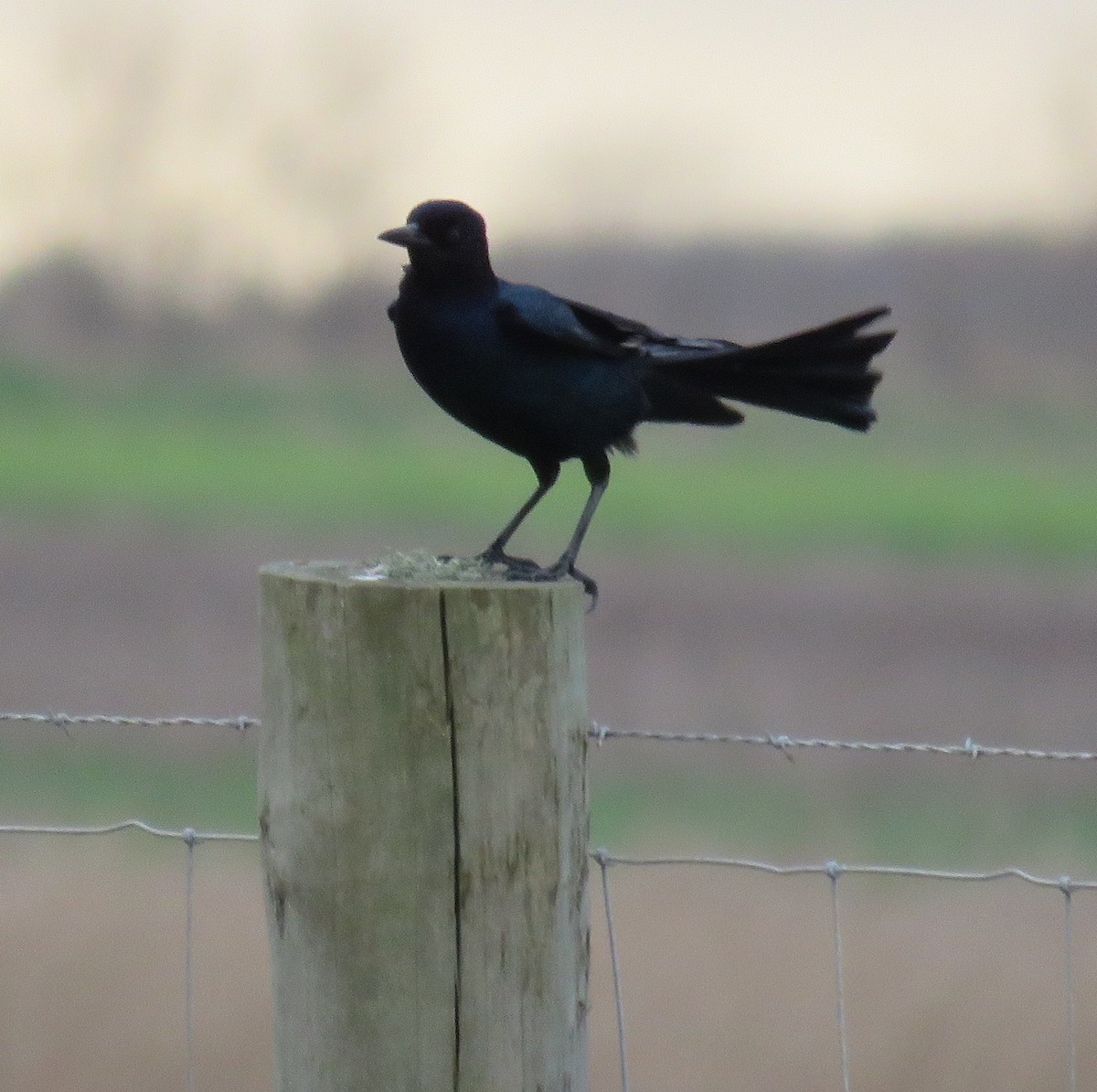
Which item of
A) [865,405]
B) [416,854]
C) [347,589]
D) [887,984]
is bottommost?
[887,984]

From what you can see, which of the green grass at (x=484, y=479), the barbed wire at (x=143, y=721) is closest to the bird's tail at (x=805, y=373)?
the barbed wire at (x=143, y=721)

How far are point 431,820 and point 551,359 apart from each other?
1106 millimetres

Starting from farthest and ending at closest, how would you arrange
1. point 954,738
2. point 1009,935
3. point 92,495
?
point 92,495 < point 954,738 < point 1009,935

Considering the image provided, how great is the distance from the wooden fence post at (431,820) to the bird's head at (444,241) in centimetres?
103

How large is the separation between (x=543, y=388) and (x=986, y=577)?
16.6 metres

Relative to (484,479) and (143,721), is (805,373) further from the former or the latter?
(484,479)

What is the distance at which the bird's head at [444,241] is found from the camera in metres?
2.56

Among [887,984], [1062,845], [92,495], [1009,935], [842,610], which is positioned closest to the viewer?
[887,984]

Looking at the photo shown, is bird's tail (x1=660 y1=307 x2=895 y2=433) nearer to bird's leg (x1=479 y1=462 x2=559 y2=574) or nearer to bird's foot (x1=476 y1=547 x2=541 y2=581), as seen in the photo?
bird's leg (x1=479 y1=462 x2=559 y2=574)

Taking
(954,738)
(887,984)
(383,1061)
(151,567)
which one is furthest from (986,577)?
(383,1061)

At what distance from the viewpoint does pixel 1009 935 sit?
26.4ft

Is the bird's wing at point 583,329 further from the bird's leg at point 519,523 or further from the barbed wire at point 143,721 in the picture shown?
the barbed wire at point 143,721

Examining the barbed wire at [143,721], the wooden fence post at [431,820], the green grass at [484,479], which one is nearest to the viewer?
the wooden fence post at [431,820]

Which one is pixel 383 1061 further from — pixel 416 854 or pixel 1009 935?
pixel 1009 935
